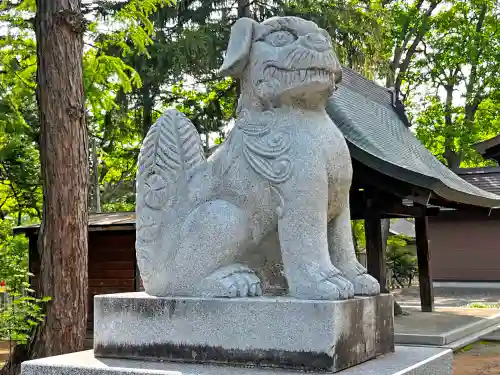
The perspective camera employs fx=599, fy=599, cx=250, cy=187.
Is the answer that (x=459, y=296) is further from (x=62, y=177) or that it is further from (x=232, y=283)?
(x=232, y=283)

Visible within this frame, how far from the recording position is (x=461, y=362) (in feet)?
25.8

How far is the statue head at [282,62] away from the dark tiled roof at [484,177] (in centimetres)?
1708

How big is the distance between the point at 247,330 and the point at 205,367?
0.27 meters

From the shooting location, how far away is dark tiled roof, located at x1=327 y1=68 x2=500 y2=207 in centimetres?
852

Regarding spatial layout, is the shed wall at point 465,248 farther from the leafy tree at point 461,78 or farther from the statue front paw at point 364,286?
the statue front paw at point 364,286

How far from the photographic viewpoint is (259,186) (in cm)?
303

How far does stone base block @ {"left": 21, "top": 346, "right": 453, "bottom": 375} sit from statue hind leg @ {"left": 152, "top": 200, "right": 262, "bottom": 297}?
39cm

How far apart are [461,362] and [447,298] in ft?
37.0

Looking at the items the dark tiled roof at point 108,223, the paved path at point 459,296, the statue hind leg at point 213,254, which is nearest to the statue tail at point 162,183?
the statue hind leg at point 213,254

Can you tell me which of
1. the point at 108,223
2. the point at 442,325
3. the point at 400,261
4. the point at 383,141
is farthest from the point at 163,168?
the point at 400,261

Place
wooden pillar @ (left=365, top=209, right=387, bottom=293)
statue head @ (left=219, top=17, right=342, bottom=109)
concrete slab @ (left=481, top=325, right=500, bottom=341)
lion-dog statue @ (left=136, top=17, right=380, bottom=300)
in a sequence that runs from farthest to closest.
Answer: wooden pillar @ (left=365, top=209, right=387, bottom=293) → concrete slab @ (left=481, top=325, right=500, bottom=341) → statue head @ (left=219, top=17, right=342, bottom=109) → lion-dog statue @ (left=136, top=17, right=380, bottom=300)

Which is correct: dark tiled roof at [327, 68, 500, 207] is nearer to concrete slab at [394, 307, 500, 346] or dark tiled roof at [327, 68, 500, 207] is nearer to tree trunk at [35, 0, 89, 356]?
concrete slab at [394, 307, 500, 346]

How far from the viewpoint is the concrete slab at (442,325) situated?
333 inches

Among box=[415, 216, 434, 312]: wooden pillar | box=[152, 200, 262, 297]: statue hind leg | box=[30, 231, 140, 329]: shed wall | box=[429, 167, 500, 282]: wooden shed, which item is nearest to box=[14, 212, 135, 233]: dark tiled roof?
box=[30, 231, 140, 329]: shed wall
